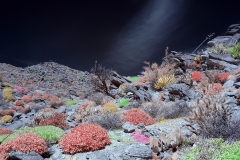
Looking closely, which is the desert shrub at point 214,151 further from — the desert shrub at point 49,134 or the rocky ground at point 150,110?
the desert shrub at point 49,134

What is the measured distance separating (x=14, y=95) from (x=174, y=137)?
18766 millimetres

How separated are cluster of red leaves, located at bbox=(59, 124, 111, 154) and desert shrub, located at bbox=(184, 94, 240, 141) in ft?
8.30

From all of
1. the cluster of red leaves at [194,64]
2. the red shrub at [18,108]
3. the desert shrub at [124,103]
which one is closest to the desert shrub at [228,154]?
the desert shrub at [124,103]

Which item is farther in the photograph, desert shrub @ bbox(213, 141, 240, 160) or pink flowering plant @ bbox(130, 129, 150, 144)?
pink flowering plant @ bbox(130, 129, 150, 144)

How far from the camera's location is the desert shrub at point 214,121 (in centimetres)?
479

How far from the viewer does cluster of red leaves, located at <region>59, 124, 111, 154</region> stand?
5.03m

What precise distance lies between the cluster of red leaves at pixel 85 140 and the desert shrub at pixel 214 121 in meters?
2.53

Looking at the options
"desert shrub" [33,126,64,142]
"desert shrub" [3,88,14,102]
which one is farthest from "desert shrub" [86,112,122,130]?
"desert shrub" [3,88,14,102]

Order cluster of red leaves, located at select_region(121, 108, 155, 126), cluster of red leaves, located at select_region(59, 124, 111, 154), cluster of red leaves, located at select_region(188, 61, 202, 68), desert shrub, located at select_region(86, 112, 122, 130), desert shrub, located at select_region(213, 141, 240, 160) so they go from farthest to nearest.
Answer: cluster of red leaves, located at select_region(188, 61, 202, 68) < cluster of red leaves, located at select_region(121, 108, 155, 126) < desert shrub, located at select_region(86, 112, 122, 130) < cluster of red leaves, located at select_region(59, 124, 111, 154) < desert shrub, located at select_region(213, 141, 240, 160)

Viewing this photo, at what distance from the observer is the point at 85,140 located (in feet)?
16.7

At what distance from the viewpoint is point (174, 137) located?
4.98 meters

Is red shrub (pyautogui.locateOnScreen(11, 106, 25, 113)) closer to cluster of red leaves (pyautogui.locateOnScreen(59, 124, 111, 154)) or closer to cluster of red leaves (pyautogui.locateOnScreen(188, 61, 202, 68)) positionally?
cluster of red leaves (pyautogui.locateOnScreen(59, 124, 111, 154))

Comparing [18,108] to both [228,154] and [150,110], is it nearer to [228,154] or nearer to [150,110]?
[150,110]

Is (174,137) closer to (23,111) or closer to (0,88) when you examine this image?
(23,111)
